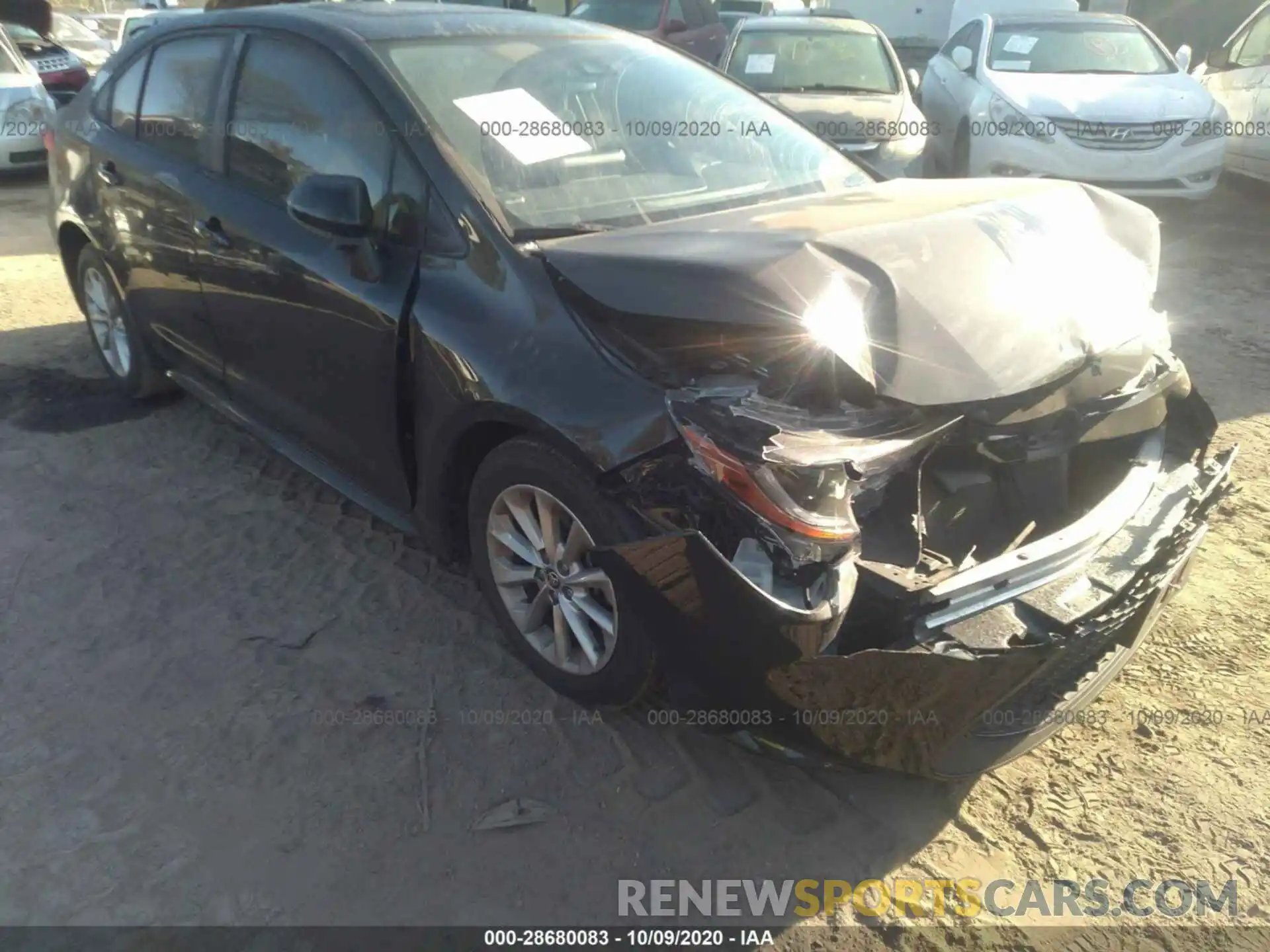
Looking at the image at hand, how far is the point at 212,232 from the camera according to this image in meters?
3.48

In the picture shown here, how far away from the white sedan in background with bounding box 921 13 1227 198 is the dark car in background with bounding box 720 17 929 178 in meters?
0.49

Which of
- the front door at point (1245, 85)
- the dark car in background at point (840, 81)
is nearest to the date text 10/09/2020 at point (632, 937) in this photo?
the dark car in background at point (840, 81)

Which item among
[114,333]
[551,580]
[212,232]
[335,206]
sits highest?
[335,206]

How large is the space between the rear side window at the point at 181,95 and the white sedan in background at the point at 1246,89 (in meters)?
8.06

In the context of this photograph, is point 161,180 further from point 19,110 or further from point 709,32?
point 709,32

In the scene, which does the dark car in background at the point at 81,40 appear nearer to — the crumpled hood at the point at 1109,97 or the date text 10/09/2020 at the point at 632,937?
the crumpled hood at the point at 1109,97

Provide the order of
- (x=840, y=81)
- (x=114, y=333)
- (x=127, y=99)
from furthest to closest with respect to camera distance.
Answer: (x=840, y=81)
(x=114, y=333)
(x=127, y=99)

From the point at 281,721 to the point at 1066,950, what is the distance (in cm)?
207

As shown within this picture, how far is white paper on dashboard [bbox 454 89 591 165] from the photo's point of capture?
2.89 metres

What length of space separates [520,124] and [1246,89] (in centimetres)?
886

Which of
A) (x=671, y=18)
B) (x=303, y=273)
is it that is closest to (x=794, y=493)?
(x=303, y=273)

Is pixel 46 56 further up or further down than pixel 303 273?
further down

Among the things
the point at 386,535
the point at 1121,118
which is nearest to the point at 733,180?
the point at 386,535

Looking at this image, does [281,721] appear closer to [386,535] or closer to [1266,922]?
[386,535]
